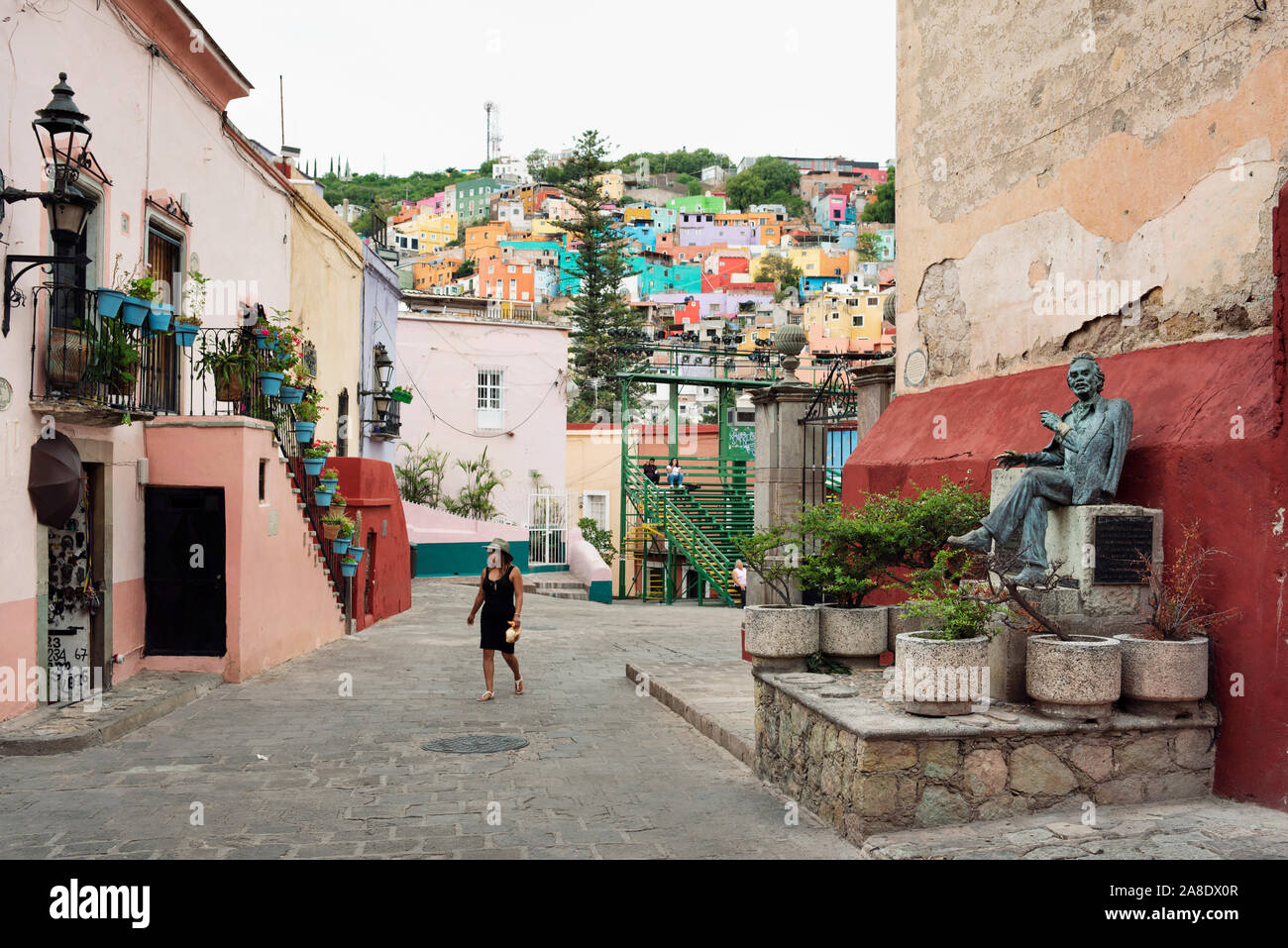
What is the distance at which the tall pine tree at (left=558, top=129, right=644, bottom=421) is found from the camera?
2074 inches

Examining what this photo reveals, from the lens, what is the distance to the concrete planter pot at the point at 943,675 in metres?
5.65

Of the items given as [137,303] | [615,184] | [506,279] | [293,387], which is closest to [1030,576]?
[137,303]

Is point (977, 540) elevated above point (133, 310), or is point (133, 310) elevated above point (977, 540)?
point (133, 310)

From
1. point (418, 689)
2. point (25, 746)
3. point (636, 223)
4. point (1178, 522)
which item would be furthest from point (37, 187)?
point (636, 223)

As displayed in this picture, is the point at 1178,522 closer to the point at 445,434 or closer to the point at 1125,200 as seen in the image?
the point at 1125,200

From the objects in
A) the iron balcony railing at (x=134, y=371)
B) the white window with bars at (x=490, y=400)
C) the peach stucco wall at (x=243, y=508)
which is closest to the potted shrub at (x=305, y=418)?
the iron balcony railing at (x=134, y=371)

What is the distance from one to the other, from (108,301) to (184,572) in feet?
10.8

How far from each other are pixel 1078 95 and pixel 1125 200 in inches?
40.7

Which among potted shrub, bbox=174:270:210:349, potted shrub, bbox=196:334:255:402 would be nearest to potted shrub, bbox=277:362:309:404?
potted shrub, bbox=196:334:255:402

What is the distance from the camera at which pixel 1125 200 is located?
24.6 ft

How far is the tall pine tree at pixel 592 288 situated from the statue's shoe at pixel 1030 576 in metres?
45.2

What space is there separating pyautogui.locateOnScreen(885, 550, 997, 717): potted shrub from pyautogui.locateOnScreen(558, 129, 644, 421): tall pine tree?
1805 inches

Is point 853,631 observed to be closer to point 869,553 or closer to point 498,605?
point 869,553

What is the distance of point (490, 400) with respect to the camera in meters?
32.1
